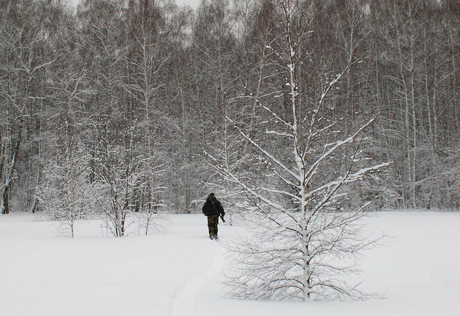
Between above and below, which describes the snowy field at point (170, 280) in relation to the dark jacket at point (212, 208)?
below

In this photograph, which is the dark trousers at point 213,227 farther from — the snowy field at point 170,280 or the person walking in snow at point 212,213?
the snowy field at point 170,280

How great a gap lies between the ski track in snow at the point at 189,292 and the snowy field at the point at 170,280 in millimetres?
13

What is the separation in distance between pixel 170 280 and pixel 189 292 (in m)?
0.80

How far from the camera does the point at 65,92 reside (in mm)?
26203

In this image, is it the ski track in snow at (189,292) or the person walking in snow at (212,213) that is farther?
the person walking in snow at (212,213)

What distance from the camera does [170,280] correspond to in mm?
6684

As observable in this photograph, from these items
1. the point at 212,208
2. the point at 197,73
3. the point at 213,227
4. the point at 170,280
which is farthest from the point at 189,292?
the point at 197,73

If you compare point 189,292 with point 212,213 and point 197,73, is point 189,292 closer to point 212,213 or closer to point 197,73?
point 212,213

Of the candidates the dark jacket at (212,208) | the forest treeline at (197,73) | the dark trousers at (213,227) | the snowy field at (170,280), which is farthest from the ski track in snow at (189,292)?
the forest treeline at (197,73)

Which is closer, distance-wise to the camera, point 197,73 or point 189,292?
point 189,292

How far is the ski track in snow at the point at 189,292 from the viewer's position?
4.89 m

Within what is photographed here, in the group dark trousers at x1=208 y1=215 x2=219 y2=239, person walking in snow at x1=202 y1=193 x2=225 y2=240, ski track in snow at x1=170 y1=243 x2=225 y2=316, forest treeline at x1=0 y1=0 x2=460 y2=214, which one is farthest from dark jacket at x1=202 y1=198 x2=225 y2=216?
forest treeline at x1=0 y1=0 x2=460 y2=214

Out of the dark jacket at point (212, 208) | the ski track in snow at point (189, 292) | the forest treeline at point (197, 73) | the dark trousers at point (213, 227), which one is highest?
the forest treeline at point (197, 73)

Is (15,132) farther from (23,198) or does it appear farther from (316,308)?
(316,308)
